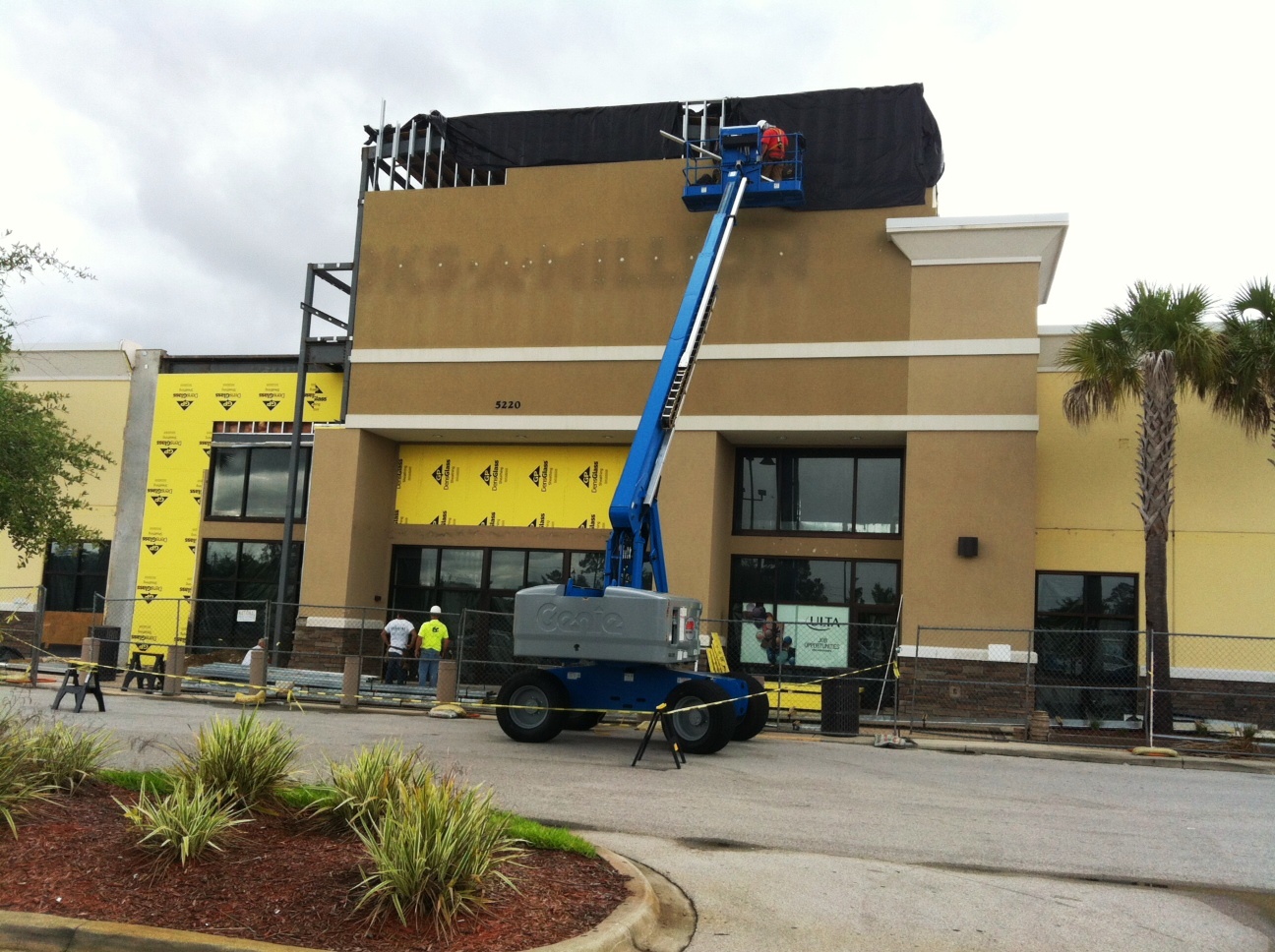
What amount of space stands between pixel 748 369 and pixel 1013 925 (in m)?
17.9

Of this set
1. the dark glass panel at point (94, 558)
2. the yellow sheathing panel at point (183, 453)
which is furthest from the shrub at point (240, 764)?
the dark glass panel at point (94, 558)

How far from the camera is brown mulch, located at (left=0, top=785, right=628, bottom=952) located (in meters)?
6.18

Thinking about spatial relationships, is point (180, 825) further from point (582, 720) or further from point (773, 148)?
point (773, 148)

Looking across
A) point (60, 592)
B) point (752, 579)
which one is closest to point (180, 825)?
point (752, 579)

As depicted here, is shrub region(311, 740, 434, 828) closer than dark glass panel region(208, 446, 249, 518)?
Yes

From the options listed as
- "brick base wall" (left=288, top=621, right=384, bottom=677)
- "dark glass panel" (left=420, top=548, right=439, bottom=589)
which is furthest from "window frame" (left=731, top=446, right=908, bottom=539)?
"brick base wall" (left=288, top=621, right=384, bottom=677)

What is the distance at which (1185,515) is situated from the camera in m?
23.6

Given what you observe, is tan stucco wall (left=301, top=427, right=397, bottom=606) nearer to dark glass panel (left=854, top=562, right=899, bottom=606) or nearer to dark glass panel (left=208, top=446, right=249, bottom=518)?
dark glass panel (left=208, top=446, right=249, bottom=518)

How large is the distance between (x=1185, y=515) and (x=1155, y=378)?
4246mm

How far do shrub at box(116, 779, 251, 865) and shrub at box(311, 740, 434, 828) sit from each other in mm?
747

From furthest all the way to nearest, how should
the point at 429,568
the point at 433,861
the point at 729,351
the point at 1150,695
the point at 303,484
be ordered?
1. the point at 303,484
2. the point at 429,568
3. the point at 729,351
4. the point at 1150,695
5. the point at 433,861

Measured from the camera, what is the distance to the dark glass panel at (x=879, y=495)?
25.4 m

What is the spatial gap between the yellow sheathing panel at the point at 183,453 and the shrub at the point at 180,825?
22266 millimetres

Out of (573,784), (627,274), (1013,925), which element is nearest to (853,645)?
(627,274)
